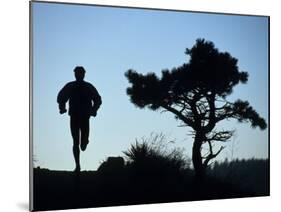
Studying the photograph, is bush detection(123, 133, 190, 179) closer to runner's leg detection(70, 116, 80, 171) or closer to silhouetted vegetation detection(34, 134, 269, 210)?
silhouetted vegetation detection(34, 134, 269, 210)

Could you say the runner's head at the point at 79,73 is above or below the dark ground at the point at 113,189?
above

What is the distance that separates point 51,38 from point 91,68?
0.49 metres

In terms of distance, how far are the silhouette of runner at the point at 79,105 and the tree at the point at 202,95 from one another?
556 mm

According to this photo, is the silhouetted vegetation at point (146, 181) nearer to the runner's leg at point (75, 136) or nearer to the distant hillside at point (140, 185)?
the distant hillside at point (140, 185)

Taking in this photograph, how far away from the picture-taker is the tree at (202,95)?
22.3 ft

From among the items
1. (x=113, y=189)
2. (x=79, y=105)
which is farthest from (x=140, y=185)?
(x=79, y=105)

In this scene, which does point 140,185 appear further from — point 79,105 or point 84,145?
point 79,105

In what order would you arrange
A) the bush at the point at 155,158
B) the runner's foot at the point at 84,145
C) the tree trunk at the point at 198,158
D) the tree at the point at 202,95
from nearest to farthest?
the runner's foot at the point at 84,145 < the bush at the point at 155,158 < the tree at the point at 202,95 < the tree trunk at the point at 198,158

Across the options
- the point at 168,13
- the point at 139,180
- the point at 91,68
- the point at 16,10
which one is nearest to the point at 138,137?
the point at 139,180

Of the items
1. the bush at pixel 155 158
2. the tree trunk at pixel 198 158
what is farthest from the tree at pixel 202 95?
the bush at pixel 155 158

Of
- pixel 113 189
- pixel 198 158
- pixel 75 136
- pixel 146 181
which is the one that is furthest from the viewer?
pixel 198 158

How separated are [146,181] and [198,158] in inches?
25.2

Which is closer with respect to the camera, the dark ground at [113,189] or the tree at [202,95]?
the dark ground at [113,189]

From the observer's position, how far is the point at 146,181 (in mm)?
6695
